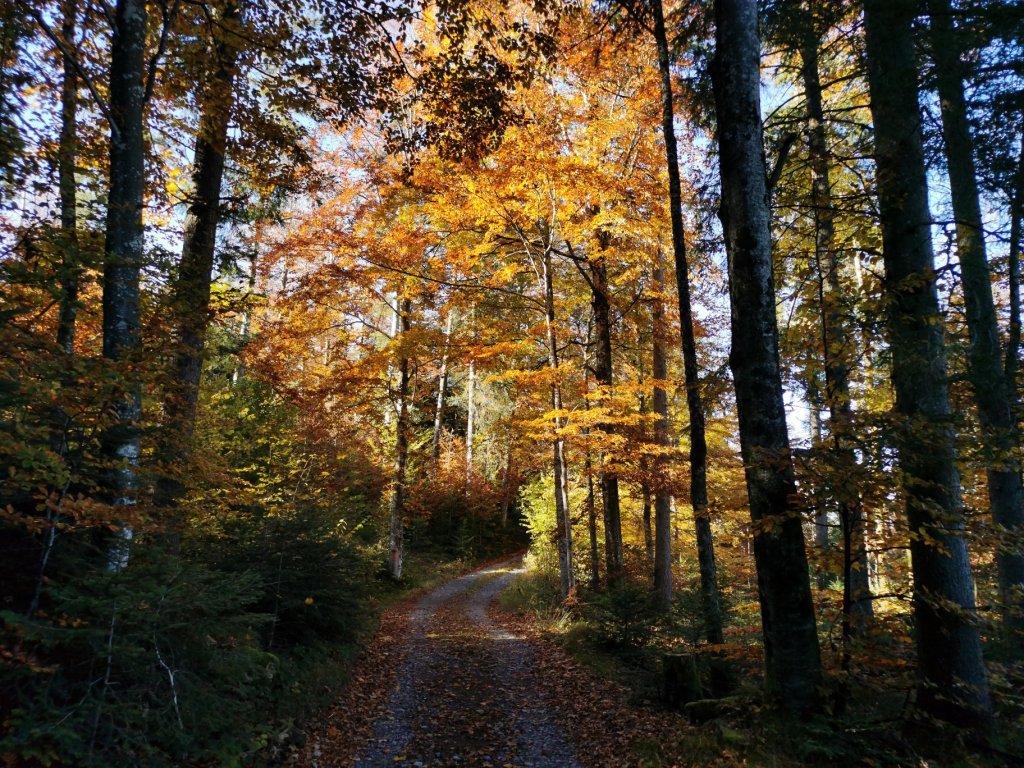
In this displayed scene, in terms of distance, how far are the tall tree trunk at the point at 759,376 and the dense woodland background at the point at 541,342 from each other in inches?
1.1

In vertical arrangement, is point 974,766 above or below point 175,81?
below

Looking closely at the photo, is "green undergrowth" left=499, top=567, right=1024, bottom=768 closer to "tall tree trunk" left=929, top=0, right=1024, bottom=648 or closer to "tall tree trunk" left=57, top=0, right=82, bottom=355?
"tall tree trunk" left=929, top=0, right=1024, bottom=648

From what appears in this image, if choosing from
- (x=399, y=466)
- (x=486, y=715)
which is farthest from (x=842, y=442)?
(x=399, y=466)

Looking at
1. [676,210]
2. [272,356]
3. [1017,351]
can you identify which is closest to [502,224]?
[676,210]

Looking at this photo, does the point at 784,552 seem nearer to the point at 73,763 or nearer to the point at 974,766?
the point at 974,766

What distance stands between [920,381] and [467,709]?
6.53m

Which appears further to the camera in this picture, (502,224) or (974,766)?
(502,224)

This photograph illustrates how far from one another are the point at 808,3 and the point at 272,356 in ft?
36.7

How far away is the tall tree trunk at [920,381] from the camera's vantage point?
4.55m

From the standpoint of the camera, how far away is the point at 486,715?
6.81 metres

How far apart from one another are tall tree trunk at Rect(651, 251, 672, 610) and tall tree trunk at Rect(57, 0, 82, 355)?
1003 centimetres

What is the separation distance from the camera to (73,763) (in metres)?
3.23

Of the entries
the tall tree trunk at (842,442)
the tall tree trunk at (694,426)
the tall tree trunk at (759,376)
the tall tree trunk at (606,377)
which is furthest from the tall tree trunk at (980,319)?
the tall tree trunk at (606,377)

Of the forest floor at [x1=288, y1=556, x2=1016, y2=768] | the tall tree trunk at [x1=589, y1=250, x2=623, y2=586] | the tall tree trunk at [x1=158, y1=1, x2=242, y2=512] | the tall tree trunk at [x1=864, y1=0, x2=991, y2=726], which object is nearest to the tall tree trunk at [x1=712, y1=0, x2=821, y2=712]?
the forest floor at [x1=288, y1=556, x2=1016, y2=768]
